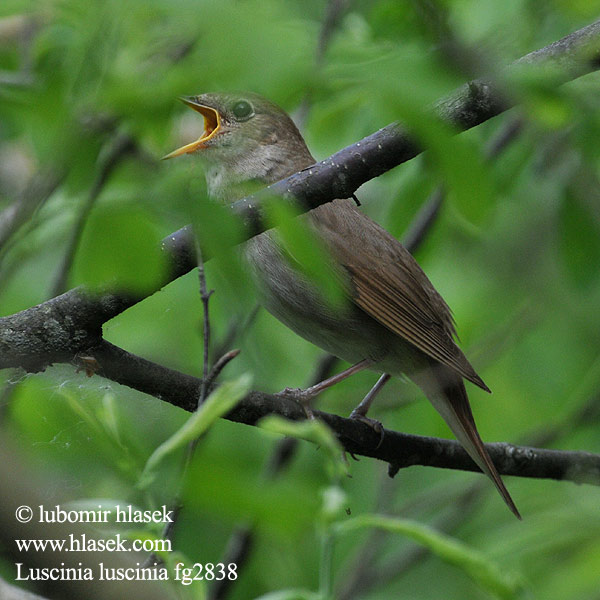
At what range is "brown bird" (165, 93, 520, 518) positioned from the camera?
436 cm

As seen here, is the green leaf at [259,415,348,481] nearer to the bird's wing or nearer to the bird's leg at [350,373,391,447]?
the bird's leg at [350,373,391,447]

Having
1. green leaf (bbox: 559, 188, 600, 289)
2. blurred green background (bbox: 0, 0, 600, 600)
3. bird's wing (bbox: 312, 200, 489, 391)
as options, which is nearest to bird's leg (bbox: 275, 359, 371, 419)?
blurred green background (bbox: 0, 0, 600, 600)

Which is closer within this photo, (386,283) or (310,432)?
(310,432)

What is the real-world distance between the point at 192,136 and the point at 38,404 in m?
2.97

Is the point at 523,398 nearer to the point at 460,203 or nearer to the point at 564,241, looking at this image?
the point at 564,241

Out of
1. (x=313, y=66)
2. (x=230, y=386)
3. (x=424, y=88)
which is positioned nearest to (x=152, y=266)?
(x=230, y=386)

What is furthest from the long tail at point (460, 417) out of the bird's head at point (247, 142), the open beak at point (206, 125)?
the open beak at point (206, 125)

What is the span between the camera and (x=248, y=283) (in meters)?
2.06

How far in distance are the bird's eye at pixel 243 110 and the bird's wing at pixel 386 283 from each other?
0.77 meters

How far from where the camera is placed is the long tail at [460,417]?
4.12 metres

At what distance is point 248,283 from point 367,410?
2722 millimetres

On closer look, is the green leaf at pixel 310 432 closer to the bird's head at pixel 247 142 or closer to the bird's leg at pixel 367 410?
the bird's leg at pixel 367 410

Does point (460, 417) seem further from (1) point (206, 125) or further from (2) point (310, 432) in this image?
(2) point (310, 432)

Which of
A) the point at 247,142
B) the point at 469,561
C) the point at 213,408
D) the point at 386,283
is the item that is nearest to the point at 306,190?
the point at 213,408
